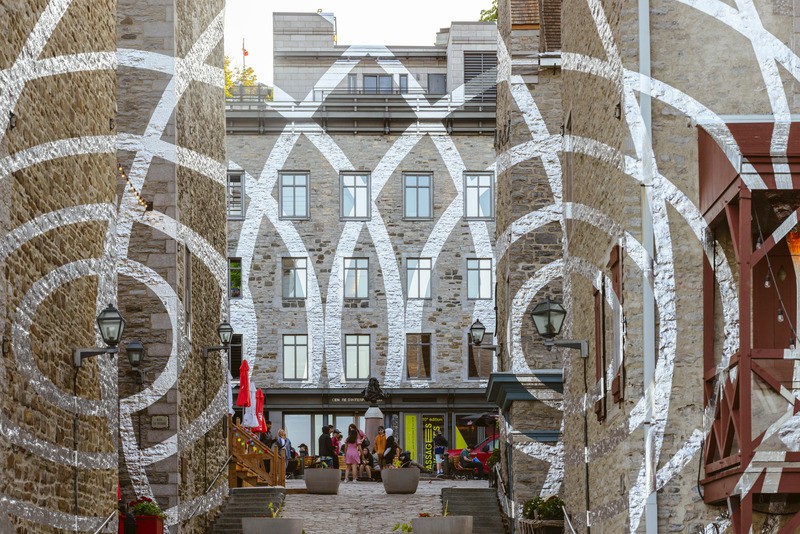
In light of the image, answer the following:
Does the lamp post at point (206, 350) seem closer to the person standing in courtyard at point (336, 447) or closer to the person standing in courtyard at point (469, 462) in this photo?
the person standing in courtyard at point (336, 447)

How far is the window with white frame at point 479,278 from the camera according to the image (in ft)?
148

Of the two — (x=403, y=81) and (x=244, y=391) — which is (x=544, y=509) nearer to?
(x=244, y=391)

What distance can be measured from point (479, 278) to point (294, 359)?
6332 mm

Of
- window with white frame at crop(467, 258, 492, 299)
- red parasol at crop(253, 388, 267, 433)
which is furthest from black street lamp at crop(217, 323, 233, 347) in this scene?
window with white frame at crop(467, 258, 492, 299)

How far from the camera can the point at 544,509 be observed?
22109 millimetres

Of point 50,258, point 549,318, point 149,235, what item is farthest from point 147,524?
point 549,318

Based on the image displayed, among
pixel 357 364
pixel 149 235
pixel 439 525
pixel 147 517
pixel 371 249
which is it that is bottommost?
pixel 439 525

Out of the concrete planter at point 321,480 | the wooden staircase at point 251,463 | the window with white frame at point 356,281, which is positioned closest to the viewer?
the wooden staircase at point 251,463

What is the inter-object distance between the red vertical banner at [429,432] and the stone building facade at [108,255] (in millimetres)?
16638

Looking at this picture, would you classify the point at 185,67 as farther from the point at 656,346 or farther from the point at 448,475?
the point at 448,475

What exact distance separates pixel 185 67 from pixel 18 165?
38.4ft

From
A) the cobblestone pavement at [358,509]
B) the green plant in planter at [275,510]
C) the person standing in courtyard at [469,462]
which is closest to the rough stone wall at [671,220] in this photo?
the cobblestone pavement at [358,509]

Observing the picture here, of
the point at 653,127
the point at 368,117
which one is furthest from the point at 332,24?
the point at 653,127

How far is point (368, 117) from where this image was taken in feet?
148
